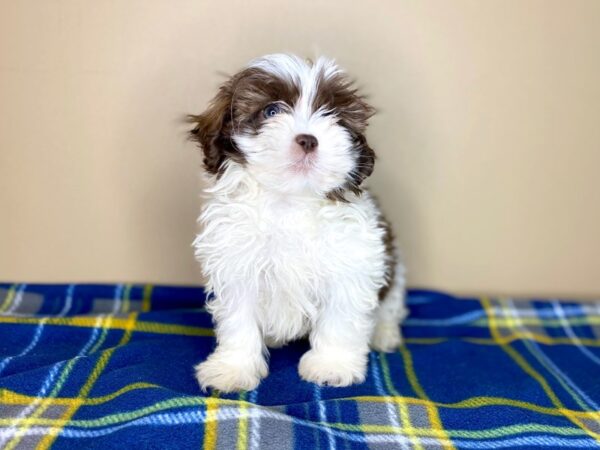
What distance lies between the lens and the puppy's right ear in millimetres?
1628

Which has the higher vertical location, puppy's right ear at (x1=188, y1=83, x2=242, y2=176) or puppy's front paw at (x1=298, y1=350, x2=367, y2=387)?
puppy's right ear at (x1=188, y1=83, x2=242, y2=176)

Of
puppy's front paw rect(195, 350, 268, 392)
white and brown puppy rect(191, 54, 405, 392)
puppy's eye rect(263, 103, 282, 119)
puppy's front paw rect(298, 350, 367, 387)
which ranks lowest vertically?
puppy's front paw rect(195, 350, 268, 392)

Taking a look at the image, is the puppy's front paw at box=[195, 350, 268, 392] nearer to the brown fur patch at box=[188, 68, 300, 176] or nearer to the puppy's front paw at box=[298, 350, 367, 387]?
the puppy's front paw at box=[298, 350, 367, 387]

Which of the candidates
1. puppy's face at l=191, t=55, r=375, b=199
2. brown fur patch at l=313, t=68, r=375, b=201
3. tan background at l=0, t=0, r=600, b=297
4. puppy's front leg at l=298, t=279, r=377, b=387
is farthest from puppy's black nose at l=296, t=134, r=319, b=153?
tan background at l=0, t=0, r=600, b=297

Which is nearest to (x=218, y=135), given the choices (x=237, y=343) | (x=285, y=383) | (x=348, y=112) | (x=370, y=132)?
(x=348, y=112)

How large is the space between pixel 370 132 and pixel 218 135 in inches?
35.6

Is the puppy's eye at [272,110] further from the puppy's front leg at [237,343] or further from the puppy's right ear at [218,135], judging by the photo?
the puppy's front leg at [237,343]

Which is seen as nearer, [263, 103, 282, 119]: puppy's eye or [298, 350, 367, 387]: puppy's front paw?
[263, 103, 282, 119]: puppy's eye

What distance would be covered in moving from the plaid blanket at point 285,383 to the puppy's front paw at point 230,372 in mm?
37

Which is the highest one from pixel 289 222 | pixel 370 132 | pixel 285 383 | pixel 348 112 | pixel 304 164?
pixel 348 112

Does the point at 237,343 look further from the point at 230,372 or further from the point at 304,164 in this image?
the point at 304,164

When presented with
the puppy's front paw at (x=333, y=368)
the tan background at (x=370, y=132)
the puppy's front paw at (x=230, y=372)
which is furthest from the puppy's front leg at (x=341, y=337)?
the tan background at (x=370, y=132)

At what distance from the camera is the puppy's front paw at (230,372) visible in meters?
1.69

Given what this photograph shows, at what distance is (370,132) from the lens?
7.75 feet
